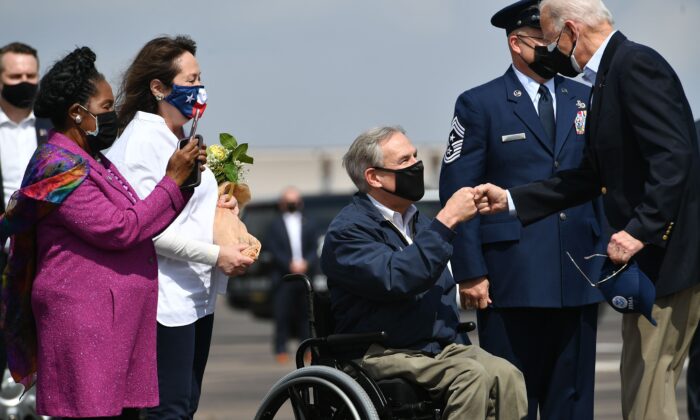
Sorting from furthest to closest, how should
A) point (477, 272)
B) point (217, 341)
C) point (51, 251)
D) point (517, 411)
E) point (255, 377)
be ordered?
point (217, 341)
point (255, 377)
point (477, 272)
point (517, 411)
point (51, 251)

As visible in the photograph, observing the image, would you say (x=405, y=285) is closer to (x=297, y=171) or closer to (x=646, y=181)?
(x=646, y=181)

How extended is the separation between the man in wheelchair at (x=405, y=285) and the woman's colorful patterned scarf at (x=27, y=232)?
4.11ft

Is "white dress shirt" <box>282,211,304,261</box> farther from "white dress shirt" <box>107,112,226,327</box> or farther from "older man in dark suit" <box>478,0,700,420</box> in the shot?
"older man in dark suit" <box>478,0,700,420</box>

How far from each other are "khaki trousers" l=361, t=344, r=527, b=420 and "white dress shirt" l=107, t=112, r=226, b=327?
27.5 inches

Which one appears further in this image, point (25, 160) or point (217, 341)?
point (217, 341)

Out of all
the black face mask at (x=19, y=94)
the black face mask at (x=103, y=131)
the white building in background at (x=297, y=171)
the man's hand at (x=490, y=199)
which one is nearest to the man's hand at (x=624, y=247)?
the man's hand at (x=490, y=199)

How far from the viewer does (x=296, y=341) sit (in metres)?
16.1

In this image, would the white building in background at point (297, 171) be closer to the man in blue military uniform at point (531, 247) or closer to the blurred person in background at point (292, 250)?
the blurred person in background at point (292, 250)

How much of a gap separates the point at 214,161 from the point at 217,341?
39.0 ft

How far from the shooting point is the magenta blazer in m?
4.26

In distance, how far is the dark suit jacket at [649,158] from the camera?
454 centimetres

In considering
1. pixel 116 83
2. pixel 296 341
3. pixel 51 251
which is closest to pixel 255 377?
pixel 296 341

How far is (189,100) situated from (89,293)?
45.1 inches

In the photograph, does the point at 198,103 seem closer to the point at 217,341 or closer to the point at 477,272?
the point at 477,272
